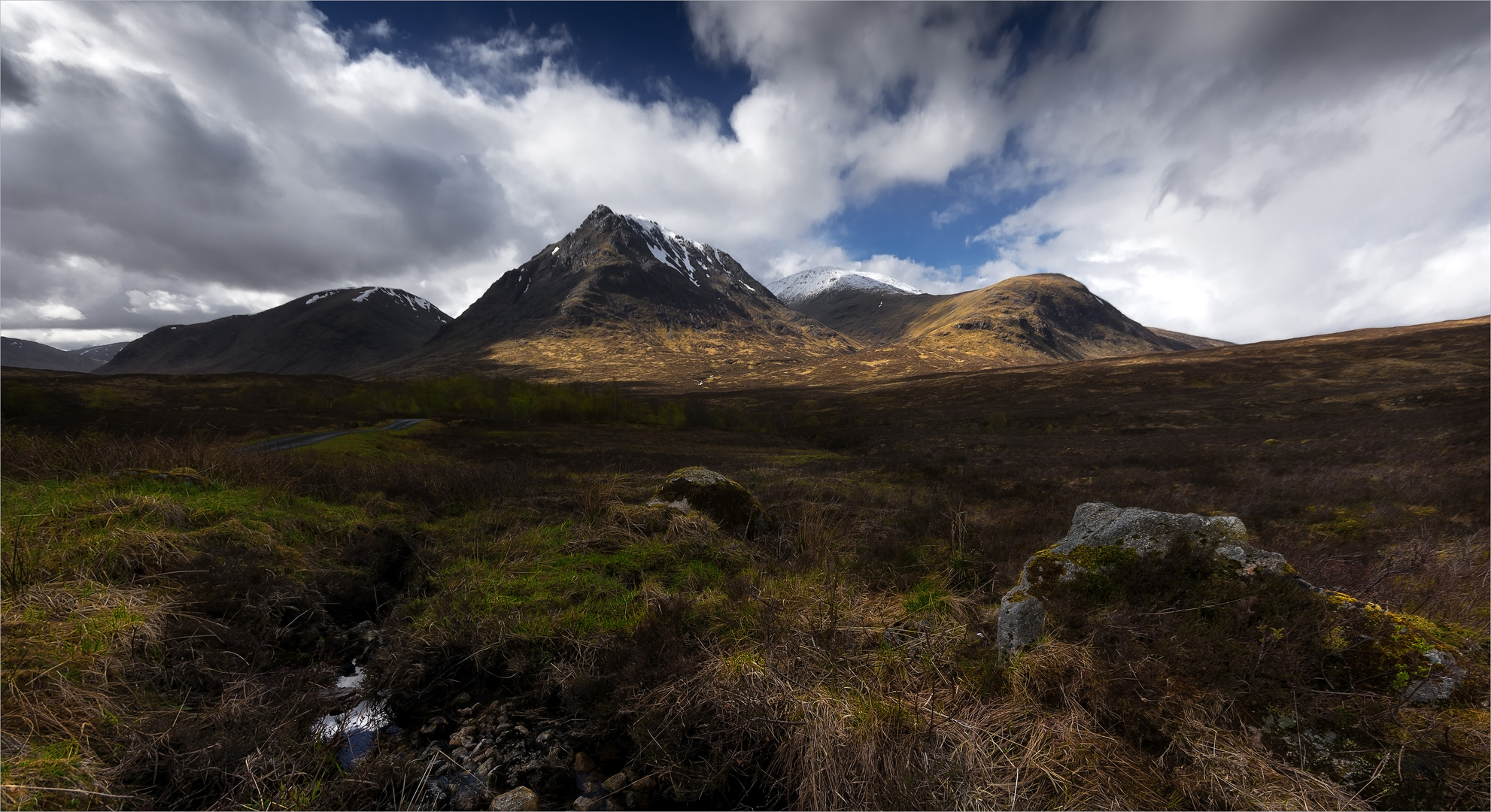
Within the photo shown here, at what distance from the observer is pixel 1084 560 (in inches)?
194

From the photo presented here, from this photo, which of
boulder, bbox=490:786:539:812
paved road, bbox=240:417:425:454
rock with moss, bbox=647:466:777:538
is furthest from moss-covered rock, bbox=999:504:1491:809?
paved road, bbox=240:417:425:454

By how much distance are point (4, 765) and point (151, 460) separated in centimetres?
856

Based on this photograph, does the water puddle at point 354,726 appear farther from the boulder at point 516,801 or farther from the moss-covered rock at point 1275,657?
the moss-covered rock at point 1275,657

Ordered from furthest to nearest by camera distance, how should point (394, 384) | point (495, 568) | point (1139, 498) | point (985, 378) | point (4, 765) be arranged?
point (985, 378)
point (394, 384)
point (1139, 498)
point (495, 568)
point (4, 765)

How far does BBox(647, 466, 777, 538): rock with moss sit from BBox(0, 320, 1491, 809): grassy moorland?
663 millimetres

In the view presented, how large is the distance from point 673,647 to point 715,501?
15.1 ft

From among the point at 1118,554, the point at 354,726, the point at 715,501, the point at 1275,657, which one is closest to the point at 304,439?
the point at 715,501

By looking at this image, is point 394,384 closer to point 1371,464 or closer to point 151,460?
point 151,460

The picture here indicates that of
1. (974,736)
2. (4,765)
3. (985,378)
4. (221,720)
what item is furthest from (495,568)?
(985,378)

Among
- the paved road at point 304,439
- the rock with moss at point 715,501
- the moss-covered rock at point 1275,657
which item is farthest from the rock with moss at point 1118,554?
the paved road at point 304,439

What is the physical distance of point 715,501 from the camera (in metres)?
9.46

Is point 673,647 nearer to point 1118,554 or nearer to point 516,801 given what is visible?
point 516,801

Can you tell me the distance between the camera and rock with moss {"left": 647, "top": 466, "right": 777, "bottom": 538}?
931cm

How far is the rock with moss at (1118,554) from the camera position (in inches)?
177
